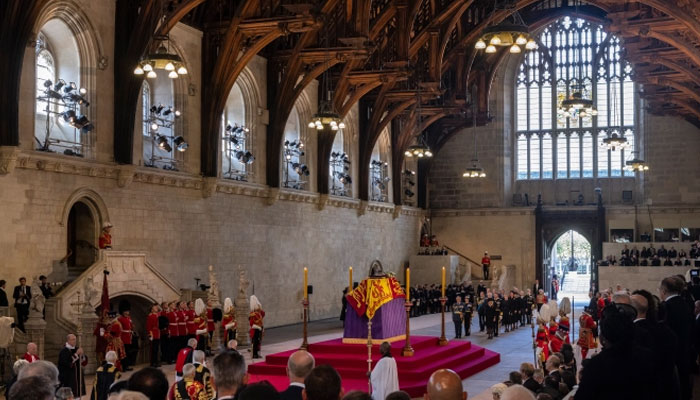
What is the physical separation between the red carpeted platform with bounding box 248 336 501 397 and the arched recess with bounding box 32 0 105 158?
751 centimetres

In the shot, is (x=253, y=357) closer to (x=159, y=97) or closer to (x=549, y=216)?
(x=159, y=97)

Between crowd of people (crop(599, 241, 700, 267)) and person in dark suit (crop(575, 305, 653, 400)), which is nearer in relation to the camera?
person in dark suit (crop(575, 305, 653, 400))

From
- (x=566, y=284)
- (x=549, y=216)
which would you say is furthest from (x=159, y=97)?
(x=566, y=284)

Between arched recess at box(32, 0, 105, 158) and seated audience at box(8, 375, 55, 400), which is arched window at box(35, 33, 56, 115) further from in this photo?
seated audience at box(8, 375, 55, 400)

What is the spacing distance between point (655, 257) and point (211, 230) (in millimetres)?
19481

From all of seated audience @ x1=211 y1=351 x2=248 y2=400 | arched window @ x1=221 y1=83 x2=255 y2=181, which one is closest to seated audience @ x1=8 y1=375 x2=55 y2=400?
seated audience @ x1=211 y1=351 x2=248 y2=400

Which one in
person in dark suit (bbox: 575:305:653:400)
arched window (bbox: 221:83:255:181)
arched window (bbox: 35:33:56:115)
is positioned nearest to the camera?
person in dark suit (bbox: 575:305:653:400)

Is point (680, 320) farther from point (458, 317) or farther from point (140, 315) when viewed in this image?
point (458, 317)

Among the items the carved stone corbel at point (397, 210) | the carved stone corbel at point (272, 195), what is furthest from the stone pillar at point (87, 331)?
the carved stone corbel at point (397, 210)

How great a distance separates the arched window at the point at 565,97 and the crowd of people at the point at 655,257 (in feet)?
22.1

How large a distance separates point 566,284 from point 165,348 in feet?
106

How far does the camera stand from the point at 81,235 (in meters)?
20.9

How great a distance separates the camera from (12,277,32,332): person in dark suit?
1764 cm

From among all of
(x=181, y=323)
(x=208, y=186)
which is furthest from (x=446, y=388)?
(x=208, y=186)
